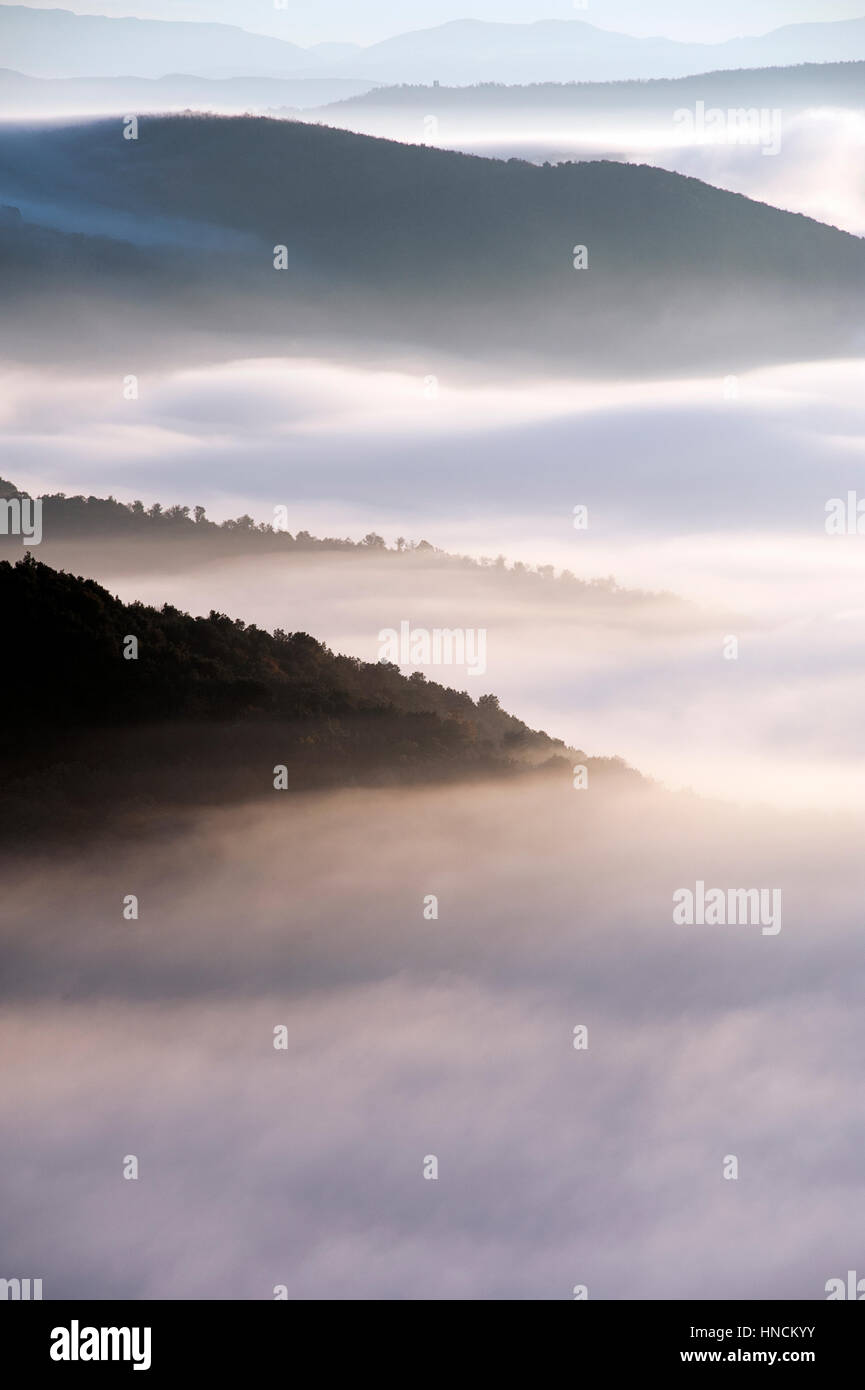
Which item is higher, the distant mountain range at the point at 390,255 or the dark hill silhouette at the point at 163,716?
the distant mountain range at the point at 390,255

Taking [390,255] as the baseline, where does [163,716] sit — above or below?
below

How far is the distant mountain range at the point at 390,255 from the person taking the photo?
6581 centimetres

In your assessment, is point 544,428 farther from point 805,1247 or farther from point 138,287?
point 805,1247

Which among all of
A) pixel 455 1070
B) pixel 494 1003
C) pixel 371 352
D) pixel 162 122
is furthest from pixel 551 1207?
pixel 371 352

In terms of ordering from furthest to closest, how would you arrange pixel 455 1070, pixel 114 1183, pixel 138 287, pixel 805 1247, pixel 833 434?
pixel 833 434
pixel 138 287
pixel 455 1070
pixel 805 1247
pixel 114 1183

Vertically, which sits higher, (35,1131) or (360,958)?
(360,958)

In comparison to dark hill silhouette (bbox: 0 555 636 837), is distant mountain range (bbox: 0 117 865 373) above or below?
above

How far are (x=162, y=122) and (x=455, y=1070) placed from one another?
171 ft

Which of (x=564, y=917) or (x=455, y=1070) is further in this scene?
(x=564, y=917)

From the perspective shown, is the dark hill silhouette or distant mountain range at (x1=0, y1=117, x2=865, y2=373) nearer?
the dark hill silhouette

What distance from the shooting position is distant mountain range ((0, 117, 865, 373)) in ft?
216

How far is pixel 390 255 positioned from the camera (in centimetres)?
8056

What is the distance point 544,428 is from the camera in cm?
8575

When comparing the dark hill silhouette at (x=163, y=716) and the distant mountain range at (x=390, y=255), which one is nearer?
the dark hill silhouette at (x=163, y=716)
